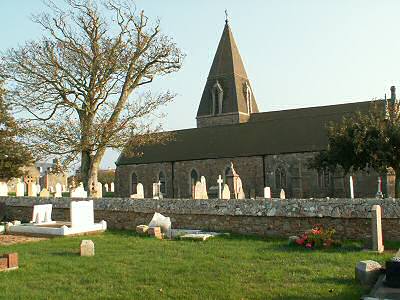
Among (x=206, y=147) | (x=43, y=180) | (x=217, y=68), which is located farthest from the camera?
(x=43, y=180)

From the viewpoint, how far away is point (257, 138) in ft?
108

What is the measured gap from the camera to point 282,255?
368 inches

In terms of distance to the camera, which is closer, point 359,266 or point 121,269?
point 359,266

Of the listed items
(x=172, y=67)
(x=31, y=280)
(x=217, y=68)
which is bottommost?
(x=31, y=280)

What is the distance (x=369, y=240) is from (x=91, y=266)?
19.6 feet

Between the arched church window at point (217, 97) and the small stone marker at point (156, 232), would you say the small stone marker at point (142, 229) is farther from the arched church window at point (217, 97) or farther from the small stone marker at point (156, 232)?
the arched church window at point (217, 97)

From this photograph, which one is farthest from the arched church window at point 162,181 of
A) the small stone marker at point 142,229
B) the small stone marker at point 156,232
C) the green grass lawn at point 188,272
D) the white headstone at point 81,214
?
the green grass lawn at point 188,272

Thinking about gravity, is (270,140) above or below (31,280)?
above

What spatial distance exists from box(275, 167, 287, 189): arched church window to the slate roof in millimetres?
12714

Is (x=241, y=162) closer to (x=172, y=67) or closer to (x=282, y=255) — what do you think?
(x=172, y=67)

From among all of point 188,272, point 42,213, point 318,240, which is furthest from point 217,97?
point 188,272

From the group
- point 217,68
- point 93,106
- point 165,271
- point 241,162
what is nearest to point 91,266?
point 165,271

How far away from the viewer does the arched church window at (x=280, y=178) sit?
30.1 metres

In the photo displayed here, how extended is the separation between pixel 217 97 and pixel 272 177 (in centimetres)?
1581
